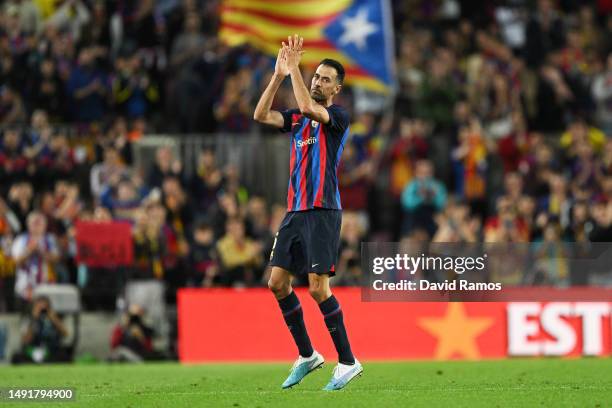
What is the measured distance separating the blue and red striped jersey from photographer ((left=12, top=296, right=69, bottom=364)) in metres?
7.83

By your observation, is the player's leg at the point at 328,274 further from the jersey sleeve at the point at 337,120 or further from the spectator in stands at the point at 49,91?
the spectator in stands at the point at 49,91

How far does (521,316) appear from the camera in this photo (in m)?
17.5

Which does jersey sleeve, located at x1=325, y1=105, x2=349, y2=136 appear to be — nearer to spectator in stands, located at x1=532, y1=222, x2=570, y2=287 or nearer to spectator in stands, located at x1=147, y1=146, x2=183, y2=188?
spectator in stands, located at x1=532, y1=222, x2=570, y2=287

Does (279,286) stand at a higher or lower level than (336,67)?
lower

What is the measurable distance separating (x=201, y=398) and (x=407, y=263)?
8.87 feet

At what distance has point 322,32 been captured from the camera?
20.3 meters

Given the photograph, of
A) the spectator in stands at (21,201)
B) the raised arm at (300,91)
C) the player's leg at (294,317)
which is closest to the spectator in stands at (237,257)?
the spectator in stands at (21,201)

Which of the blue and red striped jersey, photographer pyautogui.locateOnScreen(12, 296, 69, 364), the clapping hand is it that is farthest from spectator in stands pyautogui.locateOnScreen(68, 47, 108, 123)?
the clapping hand

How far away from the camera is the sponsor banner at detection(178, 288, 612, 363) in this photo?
17.2 m

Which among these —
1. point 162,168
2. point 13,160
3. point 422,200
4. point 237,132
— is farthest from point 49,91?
point 422,200

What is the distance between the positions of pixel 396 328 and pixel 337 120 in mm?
7469

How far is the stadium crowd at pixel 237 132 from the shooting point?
19.0 meters

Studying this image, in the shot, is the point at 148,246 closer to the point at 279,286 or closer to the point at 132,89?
the point at 132,89

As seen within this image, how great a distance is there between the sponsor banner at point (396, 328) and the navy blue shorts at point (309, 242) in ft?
21.4
